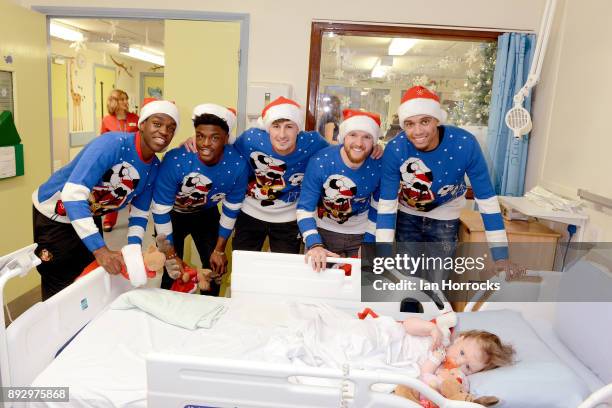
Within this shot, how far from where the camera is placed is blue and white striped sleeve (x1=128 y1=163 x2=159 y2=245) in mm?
2461

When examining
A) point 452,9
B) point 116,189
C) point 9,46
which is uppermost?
point 452,9

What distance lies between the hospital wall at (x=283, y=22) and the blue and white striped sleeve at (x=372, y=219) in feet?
4.37

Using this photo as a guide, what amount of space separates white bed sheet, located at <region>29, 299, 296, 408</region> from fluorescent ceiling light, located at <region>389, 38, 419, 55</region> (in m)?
2.43

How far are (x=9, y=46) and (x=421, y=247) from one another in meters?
3.12

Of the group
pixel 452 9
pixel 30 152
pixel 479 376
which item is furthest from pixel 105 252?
pixel 452 9

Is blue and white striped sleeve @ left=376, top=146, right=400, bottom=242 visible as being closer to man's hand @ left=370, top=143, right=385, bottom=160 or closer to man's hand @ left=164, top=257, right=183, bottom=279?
man's hand @ left=370, top=143, right=385, bottom=160

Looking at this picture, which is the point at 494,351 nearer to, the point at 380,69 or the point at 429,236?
the point at 429,236

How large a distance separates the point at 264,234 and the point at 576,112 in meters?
2.15

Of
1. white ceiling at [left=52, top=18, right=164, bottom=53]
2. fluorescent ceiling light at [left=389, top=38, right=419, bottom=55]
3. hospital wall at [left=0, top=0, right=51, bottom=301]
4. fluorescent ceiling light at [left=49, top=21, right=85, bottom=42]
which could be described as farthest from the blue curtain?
fluorescent ceiling light at [left=49, top=21, right=85, bottom=42]

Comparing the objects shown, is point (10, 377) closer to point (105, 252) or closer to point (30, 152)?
point (105, 252)

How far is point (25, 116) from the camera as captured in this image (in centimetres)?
349

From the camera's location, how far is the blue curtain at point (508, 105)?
3449 millimetres

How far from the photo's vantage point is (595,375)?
182 cm

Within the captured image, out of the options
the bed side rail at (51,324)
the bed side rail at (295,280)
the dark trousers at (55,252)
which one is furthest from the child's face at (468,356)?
the dark trousers at (55,252)
